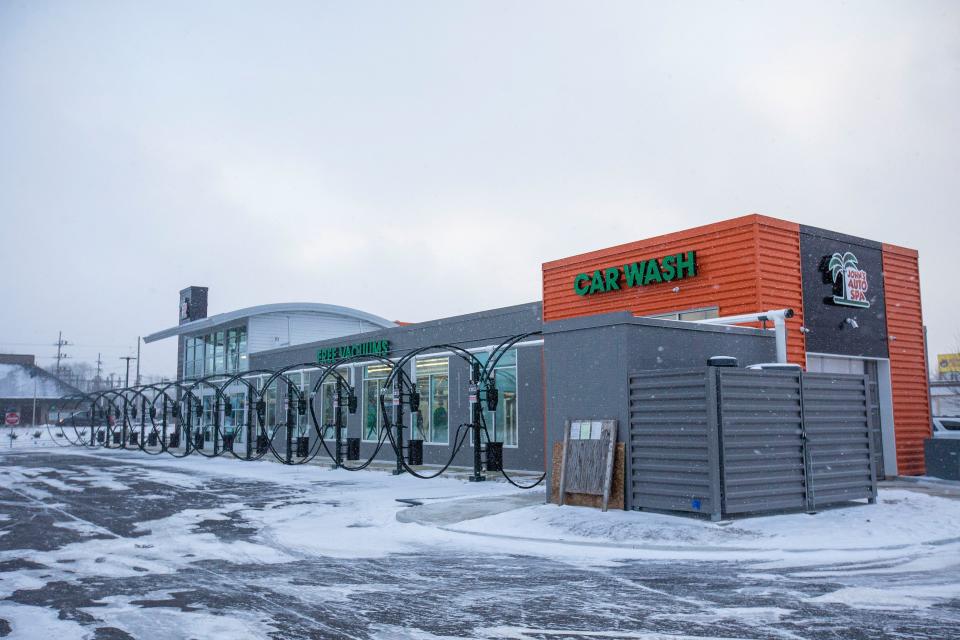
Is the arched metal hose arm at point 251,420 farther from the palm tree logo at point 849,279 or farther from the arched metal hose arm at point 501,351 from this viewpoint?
the palm tree logo at point 849,279

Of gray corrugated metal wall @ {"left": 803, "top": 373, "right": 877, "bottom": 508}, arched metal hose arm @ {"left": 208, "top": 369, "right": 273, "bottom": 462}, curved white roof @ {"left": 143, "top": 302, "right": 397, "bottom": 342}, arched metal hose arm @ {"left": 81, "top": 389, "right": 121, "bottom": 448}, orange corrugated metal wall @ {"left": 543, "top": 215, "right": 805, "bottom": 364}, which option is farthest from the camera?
arched metal hose arm @ {"left": 81, "top": 389, "right": 121, "bottom": 448}

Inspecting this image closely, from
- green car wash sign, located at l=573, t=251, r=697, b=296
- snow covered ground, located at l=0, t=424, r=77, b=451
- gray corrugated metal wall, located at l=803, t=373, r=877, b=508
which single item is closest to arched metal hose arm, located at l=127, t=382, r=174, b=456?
snow covered ground, located at l=0, t=424, r=77, b=451

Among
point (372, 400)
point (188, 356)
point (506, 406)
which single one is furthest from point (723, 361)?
point (188, 356)

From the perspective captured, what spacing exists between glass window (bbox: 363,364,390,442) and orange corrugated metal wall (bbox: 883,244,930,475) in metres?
15.1

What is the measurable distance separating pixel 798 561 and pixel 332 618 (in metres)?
5.26

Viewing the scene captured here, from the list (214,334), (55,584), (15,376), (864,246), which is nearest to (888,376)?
(864,246)

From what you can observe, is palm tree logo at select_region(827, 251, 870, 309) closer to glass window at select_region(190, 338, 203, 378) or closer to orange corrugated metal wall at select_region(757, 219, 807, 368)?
orange corrugated metal wall at select_region(757, 219, 807, 368)

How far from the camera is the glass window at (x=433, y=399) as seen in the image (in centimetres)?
2288

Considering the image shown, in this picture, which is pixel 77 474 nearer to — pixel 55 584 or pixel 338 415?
pixel 338 415

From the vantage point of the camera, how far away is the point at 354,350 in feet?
90.1

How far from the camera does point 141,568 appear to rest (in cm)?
809

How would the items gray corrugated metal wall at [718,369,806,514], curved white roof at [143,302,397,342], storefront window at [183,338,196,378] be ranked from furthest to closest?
storefront window at [183,338,196,378]
curved white roof at [143,302,397,342]
gray corrugated metal wall at [718,369,806,514]

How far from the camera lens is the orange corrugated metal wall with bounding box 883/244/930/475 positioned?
58.6 feet

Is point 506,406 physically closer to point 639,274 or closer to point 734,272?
point 639,274
